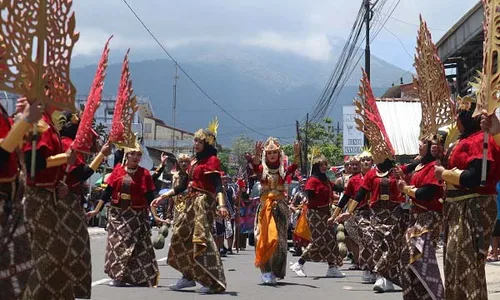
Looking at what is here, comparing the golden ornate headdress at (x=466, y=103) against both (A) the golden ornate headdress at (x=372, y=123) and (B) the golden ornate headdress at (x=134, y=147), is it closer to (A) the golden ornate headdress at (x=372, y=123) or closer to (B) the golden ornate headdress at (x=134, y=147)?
(A) the golden ornate headdress at (x=372, y=123)

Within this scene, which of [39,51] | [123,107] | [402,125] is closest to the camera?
[39,51]

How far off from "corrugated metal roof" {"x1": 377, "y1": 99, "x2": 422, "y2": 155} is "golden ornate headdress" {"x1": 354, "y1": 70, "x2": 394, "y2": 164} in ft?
45.3

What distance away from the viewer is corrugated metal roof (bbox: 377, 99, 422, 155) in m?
26.7

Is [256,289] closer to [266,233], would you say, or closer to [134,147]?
[266,233]

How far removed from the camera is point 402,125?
27.1 m

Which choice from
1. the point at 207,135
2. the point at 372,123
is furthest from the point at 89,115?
the point at 372,123

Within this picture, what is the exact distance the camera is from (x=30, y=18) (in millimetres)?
5973

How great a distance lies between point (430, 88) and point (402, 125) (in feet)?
59.9

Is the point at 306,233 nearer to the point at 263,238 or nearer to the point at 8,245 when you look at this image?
the point at 263,238

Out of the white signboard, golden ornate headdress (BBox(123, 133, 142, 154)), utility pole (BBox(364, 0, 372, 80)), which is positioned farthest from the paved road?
the white signboard

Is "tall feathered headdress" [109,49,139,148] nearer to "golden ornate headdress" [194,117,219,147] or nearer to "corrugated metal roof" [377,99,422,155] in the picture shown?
"golden ornate headdress" [194,117,219,147]

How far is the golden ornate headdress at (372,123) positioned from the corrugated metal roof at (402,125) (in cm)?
1380

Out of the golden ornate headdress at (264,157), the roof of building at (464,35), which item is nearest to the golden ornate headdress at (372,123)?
the golden ornate headdress at (264,157)

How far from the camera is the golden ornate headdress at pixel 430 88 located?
8930mm
